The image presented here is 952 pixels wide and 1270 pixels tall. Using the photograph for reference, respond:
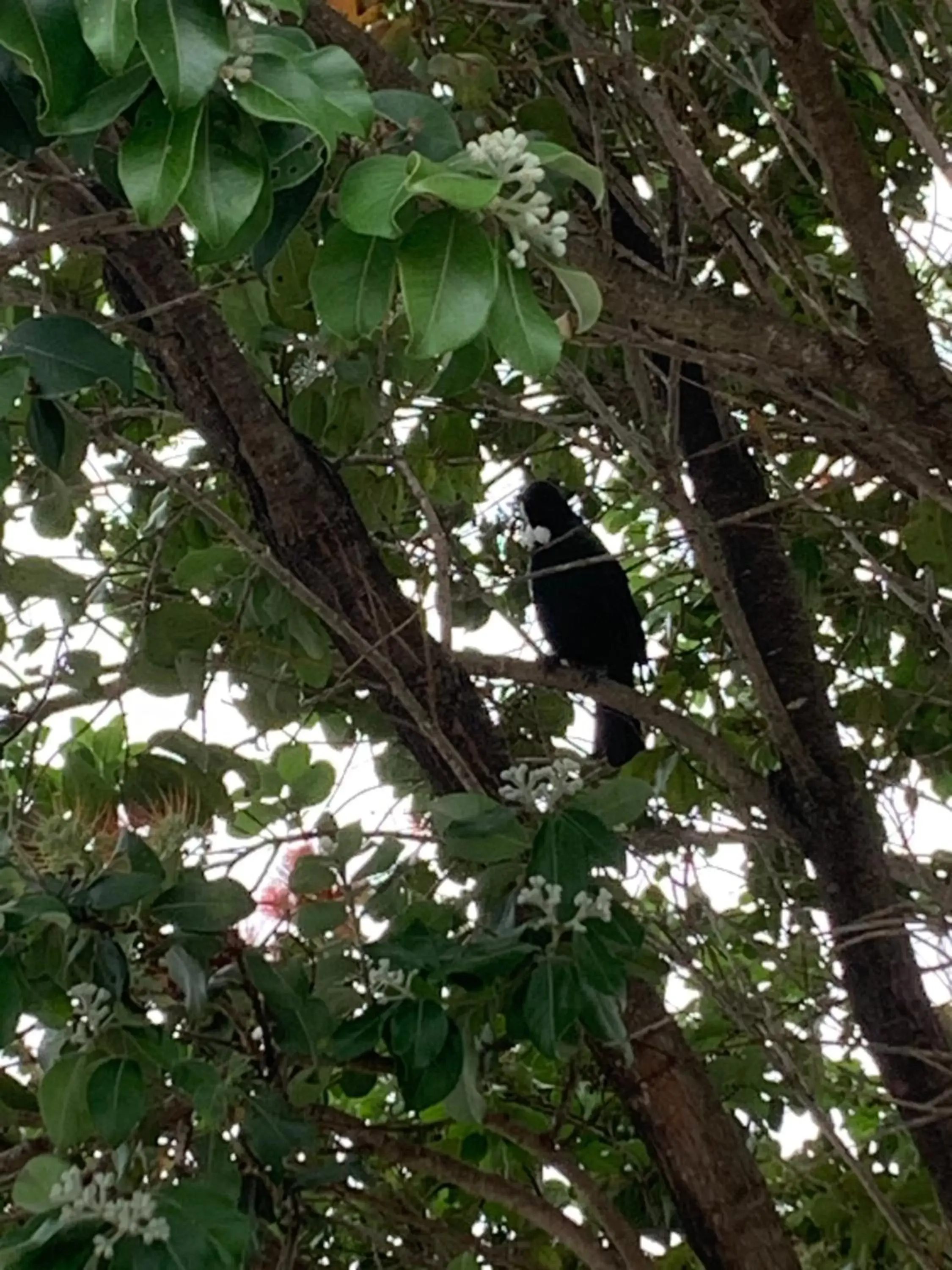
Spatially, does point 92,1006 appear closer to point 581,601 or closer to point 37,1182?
point 37,1182

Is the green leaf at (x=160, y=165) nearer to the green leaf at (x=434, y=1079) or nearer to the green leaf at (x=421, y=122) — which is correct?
the green leaf at (x=421, y=122)

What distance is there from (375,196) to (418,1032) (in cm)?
64

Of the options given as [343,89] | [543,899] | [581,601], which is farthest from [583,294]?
[581,601]

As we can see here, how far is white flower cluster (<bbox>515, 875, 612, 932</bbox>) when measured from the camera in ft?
3.50

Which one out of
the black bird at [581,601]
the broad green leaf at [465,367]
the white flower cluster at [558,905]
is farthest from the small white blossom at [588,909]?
the black bird at [581,601]

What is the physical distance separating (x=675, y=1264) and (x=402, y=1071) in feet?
1.95

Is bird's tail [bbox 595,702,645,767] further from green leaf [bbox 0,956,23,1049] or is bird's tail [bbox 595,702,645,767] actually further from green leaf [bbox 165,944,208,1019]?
green leaf [bbox 0,956,23,1049]

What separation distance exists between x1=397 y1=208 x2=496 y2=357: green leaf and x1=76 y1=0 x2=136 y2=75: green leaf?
135 millimetres

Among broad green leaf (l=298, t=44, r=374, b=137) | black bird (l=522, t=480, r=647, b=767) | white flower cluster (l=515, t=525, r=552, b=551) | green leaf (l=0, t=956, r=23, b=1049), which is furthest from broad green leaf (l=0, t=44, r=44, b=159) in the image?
black bird (l=522, t=480, r=647, b=767)

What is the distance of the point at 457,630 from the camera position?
1.86 meters

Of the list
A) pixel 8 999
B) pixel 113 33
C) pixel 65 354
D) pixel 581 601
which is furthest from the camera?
pixel 581 601

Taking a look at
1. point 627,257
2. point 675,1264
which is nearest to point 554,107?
point 627,257

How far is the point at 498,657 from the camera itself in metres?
1.58

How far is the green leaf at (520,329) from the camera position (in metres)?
0.61
